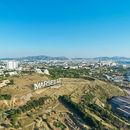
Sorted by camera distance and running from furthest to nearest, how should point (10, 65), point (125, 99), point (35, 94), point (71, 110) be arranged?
point (10, 65) < point (125, 99) < point (35, 94) < point (71, 110)

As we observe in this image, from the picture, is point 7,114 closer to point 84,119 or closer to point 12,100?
point 12,100

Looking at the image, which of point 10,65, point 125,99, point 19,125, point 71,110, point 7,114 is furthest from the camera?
point 10,65

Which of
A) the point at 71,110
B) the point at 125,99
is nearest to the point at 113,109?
the point at 125,99

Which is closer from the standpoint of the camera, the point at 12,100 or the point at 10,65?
the point at 12,100

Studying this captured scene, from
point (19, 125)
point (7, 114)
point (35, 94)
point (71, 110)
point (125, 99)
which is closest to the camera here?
point (19, 125)

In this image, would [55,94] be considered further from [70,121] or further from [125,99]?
[125,99]

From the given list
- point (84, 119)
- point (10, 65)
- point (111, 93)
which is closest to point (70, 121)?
point (84, 119)

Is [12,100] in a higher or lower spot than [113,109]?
higher

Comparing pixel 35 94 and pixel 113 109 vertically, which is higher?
pixel 35 94

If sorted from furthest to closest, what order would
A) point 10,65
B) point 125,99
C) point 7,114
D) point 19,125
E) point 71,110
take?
point 10,65
point 125,99
point 71,110
point 7,114
point 19,125
